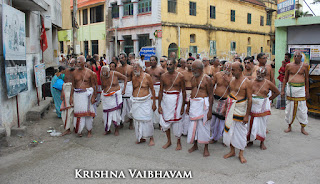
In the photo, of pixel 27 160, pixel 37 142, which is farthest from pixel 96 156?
pixel 37 142

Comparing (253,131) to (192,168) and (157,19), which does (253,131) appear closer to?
(192,168)

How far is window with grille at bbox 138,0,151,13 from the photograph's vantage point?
1999 centimetres

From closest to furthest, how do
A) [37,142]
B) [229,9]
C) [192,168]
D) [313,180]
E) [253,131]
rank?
[313,180] < [192,168] < [253,131] < [37,142] < [229,9]

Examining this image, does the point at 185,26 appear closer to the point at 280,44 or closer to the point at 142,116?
the point at 280,44

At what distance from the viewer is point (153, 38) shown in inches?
779

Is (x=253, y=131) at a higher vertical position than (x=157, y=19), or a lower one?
lower

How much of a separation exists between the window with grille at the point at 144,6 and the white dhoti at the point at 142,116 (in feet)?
51.0

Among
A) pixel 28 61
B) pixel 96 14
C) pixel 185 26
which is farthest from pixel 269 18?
pixel 28 61

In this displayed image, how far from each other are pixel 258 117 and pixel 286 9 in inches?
273

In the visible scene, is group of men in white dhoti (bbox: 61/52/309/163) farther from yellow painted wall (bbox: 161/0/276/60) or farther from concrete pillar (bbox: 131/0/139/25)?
concrete pillar (bbox: 131/0/139/25)

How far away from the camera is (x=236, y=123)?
481 centimetres

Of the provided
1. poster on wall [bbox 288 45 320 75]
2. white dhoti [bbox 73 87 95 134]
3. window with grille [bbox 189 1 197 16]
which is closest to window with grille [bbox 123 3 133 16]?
window with grille [bbox 189 1 197 16]

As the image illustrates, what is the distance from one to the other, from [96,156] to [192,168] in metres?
1.88

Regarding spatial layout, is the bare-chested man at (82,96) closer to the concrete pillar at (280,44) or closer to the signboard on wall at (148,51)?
the concrete pillar at (280,44)
